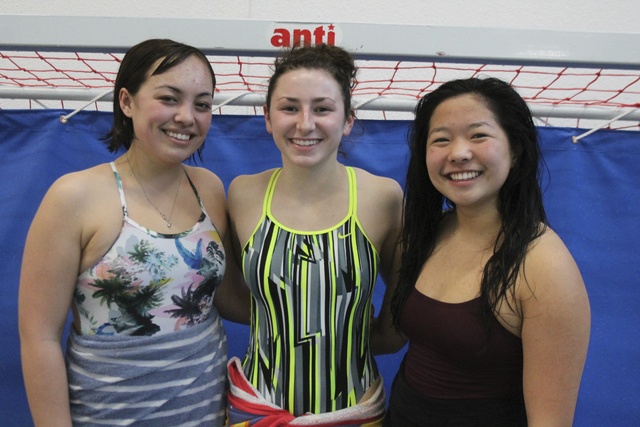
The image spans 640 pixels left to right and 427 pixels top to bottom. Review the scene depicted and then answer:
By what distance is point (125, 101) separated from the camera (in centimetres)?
123

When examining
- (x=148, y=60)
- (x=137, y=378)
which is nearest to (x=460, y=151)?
(x=148, y=60)

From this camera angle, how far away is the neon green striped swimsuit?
125cm

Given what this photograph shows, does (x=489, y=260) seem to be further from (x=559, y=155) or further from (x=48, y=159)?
(x=48, y=159)

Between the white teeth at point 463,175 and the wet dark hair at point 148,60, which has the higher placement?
the wet dark hair at point 148,60

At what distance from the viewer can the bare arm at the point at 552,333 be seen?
986mm

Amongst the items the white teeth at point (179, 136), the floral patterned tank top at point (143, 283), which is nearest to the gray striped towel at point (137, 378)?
the floral patterned tank top at point (143, 283)

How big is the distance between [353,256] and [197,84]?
48cm

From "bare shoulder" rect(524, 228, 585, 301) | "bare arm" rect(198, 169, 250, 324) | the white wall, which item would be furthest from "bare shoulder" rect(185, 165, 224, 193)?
the white wall

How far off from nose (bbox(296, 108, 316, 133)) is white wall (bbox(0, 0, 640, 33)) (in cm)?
152

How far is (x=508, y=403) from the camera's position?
111 cm

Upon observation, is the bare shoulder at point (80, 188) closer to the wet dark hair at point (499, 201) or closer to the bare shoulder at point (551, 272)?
the wet dark hair at point (499, 201)

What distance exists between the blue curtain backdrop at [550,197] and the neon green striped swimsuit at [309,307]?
0.51m

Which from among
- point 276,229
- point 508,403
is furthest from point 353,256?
point 508,403

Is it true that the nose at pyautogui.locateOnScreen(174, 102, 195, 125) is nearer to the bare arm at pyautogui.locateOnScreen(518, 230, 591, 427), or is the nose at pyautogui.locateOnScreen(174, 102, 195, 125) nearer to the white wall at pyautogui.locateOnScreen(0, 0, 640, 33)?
the bare arm at pyautogui.locateOnScreen(518, 230, 591, 427)
